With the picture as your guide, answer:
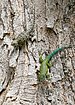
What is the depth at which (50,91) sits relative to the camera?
6.99 ft

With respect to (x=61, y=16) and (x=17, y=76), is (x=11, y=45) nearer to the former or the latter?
(x=17, y=76)

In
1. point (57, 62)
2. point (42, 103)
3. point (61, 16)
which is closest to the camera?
point (42, 103)

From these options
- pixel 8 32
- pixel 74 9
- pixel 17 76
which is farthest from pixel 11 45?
pixel 74 9

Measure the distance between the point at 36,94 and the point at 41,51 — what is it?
351 millimetres

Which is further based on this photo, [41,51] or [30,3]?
[30,3]

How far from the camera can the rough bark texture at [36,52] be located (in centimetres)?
209

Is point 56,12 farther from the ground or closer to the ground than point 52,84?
farther from the ground

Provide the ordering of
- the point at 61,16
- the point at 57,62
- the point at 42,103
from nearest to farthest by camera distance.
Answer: the point at 42,103 < the point at 57,62 < the point at 61,16

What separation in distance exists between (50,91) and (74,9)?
0.73 meters

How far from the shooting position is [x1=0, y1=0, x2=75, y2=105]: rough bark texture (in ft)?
6.87

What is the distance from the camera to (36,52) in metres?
2.25

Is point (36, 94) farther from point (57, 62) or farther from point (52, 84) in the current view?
point (57, 62)

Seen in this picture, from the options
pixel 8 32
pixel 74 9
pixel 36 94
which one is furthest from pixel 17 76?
pixel 74 9

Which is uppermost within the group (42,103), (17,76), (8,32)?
(8,32)
